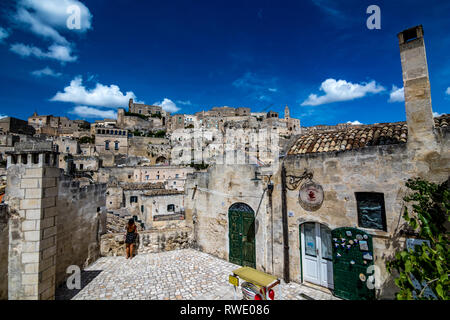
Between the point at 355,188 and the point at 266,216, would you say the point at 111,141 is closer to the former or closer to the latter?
the point at 266,216

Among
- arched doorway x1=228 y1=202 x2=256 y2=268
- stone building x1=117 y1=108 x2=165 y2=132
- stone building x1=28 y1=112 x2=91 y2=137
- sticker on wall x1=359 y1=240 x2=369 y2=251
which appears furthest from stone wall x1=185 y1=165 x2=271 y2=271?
stone building x1=117 y1=108 x2=165 y2=132

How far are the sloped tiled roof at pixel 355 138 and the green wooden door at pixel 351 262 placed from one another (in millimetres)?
2508

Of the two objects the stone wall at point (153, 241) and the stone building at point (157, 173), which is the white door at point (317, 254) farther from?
the stone building at point (157, 173)

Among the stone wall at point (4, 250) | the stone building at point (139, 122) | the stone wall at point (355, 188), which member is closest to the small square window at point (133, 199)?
the stone wall at point (4, 250)

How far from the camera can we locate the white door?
6449 mm

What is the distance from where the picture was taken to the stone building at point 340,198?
5.18 meters

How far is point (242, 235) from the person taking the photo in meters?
8.41

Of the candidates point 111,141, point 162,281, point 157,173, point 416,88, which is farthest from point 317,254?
point 111,141

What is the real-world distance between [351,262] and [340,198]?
5.79 ft

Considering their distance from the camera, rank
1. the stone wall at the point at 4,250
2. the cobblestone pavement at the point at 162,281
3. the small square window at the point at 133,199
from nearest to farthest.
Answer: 1. the stone wall at the point at 4,250
2. the cobblestone pavement at the point at 162,281
3. the small square window at the point at 133,199

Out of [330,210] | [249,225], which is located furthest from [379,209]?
Result: [249,225]

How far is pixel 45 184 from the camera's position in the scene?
5324mm

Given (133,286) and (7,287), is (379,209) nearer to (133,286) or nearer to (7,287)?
(133,286)
